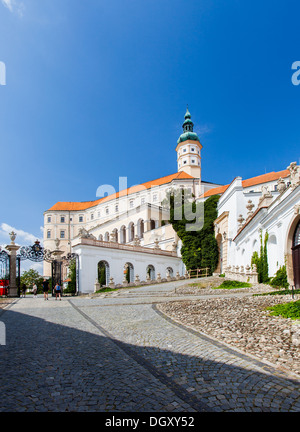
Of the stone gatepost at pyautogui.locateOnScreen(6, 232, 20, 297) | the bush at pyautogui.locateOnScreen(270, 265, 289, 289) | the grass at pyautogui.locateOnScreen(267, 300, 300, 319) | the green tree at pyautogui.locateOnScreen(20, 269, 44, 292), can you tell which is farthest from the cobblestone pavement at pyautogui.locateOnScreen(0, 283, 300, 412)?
the green tree at pyautogui.locateOnScreen(20, 269, 44, 292)

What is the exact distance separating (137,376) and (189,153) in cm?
7711

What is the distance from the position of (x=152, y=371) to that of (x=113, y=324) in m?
4.00

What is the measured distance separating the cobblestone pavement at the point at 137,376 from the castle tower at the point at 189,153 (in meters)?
73.3

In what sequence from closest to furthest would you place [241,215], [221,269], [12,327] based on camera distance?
[12,327] < [241,215] < [221,269]

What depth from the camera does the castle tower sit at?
7794cm

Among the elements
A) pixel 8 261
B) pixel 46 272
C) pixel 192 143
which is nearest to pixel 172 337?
pixel 8 261

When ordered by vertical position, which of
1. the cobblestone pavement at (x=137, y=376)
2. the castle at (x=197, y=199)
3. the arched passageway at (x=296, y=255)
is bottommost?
the cobblestone pavement at (x=137, y=376)

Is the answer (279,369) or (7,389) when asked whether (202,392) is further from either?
(7,389)

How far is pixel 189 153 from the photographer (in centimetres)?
7838

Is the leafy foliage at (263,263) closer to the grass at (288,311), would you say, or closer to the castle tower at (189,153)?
the grass at (288,311)

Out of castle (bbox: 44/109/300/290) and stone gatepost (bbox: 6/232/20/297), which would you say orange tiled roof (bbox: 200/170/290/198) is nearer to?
castle (bbox: 44/109/300/290)

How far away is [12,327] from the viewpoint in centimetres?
816

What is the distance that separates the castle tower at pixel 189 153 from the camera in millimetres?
77938

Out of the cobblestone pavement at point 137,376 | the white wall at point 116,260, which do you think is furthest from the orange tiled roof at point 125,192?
the cobblestone pavement at point 137,376
